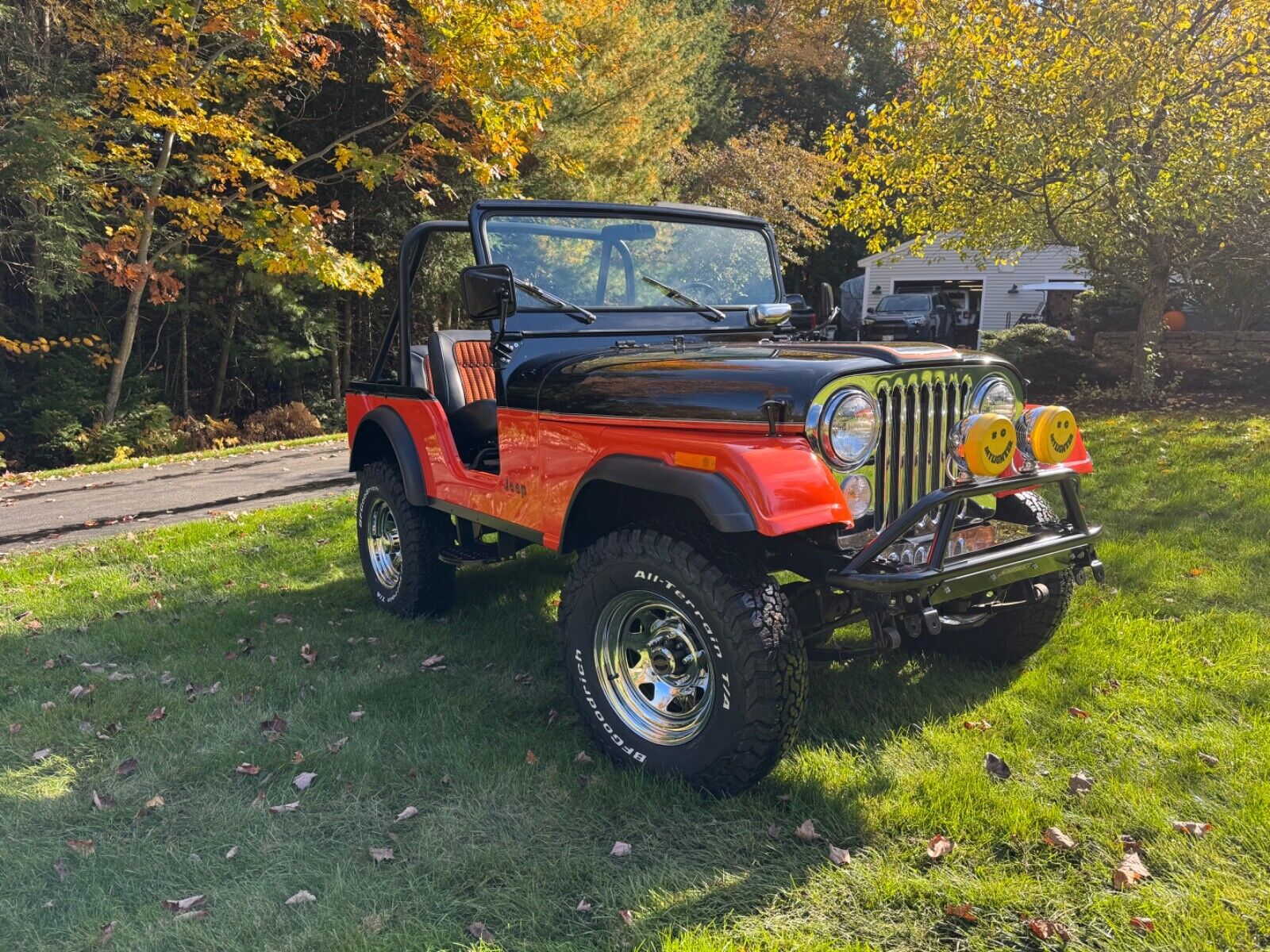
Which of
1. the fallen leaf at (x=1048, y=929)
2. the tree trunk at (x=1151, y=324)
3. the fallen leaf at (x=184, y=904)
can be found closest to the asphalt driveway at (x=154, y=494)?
the fallen leaf at (x=184, y=904)

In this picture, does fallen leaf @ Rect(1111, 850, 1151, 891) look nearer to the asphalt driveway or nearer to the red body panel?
the red body panel

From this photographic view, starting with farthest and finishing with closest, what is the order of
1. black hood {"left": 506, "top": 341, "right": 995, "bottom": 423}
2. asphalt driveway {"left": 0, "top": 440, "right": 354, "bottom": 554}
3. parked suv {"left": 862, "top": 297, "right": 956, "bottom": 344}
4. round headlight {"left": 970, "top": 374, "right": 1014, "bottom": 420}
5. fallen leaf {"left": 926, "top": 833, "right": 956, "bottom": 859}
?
parked suv {"left": 862, "top": 297, "right": 956, "bottom": 344} < asphalt driveway {"left": 0, "top": 440, "right": 354, "bottom": 554} < round headlight {"left": 970, "top": 374, "right": 1014, "bottom": 420} < black hood {"left": 506, "top": 341, "right": 995, "bottom": 423} < fallen leaf {"left": 926, "top": 833, "right": 956, "bottom": 859}

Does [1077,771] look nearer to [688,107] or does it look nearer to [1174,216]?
[1174,216]

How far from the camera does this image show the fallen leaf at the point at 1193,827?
2.65 metres

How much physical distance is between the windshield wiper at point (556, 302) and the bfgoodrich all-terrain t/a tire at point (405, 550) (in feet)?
4.45

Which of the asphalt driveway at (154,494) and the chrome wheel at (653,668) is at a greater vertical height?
the chrome wheel at (653,668)

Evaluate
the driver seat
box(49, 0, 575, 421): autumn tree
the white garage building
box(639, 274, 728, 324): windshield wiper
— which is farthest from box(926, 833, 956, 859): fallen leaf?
the white garage building

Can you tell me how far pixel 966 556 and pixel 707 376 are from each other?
3.32 feet

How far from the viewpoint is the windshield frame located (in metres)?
4.05

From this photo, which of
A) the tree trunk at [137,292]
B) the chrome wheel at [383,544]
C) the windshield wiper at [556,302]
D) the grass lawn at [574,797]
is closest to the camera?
the grass lawn at [574,797]

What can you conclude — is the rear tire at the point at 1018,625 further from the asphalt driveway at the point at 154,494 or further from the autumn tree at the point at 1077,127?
the autumn tree at the point at 1077,127

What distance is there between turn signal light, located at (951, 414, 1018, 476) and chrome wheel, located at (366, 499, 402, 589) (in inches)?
125

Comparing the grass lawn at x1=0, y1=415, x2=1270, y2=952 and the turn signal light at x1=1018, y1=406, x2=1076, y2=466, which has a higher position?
the turn signal light at x1=1018, y1=406, x2=1076, y2=466

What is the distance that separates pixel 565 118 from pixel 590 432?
43.4 feet
